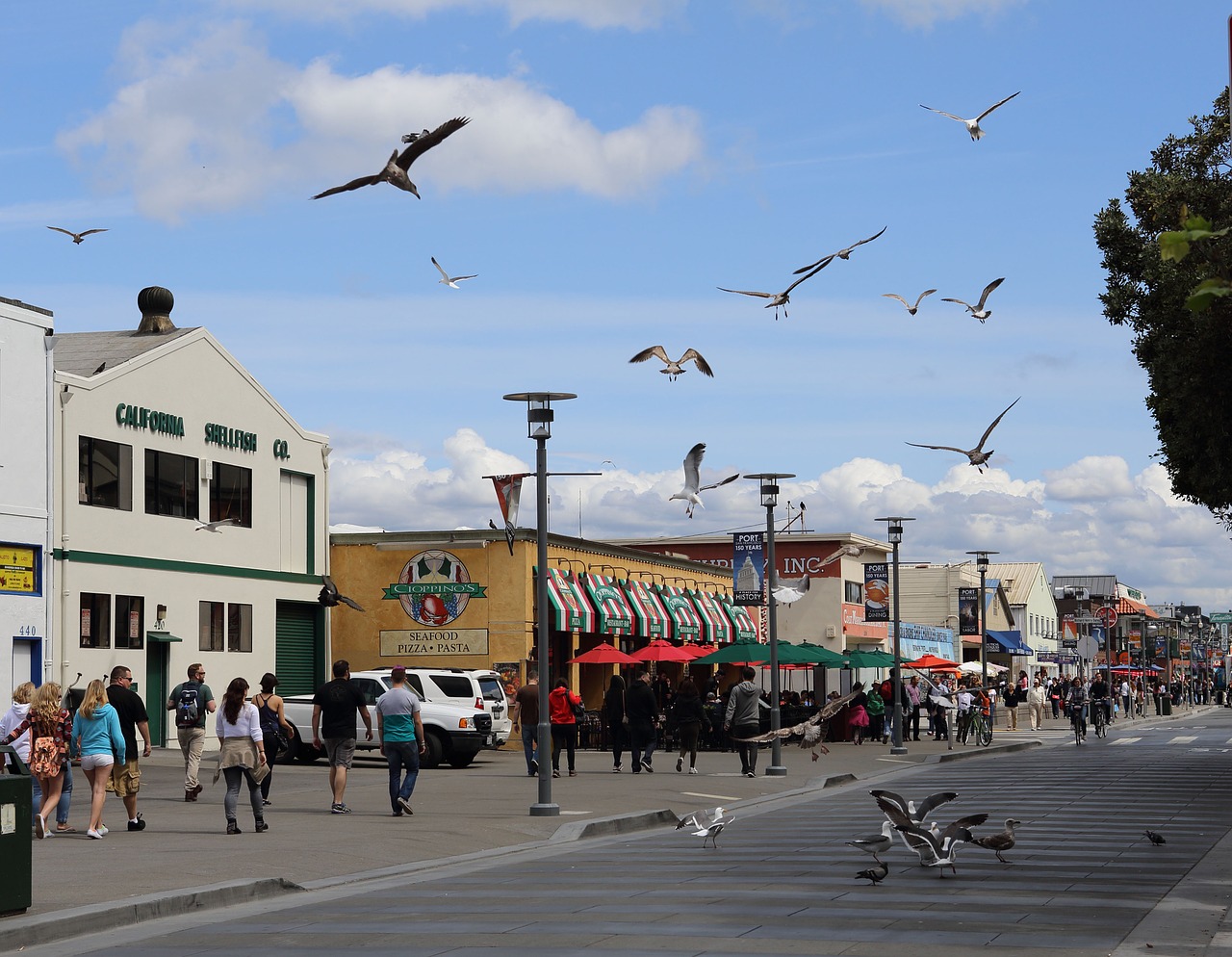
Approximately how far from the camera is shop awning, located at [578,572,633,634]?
43938 mm

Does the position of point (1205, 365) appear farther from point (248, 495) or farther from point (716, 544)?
point (716, 544)

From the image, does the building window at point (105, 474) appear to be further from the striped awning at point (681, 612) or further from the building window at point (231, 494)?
the striped awning at point (681, 612)

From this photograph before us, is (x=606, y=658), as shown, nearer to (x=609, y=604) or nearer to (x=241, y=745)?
(x=609, y=604)

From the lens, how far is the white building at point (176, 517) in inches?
1289

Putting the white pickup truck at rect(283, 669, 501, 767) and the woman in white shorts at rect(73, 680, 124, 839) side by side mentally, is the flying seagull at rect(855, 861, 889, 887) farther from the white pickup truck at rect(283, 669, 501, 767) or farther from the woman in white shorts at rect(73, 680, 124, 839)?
the white pickup truck at rect(283, 669, 501, 767)

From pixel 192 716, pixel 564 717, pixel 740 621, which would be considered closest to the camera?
pixel 192 716

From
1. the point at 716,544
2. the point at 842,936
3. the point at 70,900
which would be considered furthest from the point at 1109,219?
the point at 716,544

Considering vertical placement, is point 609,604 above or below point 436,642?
above

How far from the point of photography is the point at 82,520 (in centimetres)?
3278

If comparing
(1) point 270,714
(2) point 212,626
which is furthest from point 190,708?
(2) point 212,626

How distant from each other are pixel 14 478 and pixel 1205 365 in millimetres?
20893

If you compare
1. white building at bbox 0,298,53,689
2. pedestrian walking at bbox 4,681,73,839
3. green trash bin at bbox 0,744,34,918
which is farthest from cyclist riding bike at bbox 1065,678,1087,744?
green trash bin at bbox 0,744,34,918

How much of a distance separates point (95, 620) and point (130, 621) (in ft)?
3.80

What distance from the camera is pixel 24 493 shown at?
101ft
